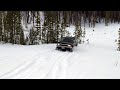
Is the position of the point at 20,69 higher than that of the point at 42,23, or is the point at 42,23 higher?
the point at 42,23

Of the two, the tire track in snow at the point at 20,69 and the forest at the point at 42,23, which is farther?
the forest at the point at 42,23

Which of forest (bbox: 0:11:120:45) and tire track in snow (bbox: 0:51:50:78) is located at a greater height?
forest (bbox: 0:11:120:45)

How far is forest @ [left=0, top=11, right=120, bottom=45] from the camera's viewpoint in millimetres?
38844

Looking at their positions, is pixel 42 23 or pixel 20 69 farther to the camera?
pixel 42 23

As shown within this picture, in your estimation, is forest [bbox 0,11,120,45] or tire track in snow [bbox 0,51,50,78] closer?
tire track in snow [bbox 0,51,50,78]

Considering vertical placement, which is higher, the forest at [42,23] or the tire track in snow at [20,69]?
the forest at [42,23]

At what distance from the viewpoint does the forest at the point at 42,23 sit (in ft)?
127

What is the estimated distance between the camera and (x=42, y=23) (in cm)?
6775
